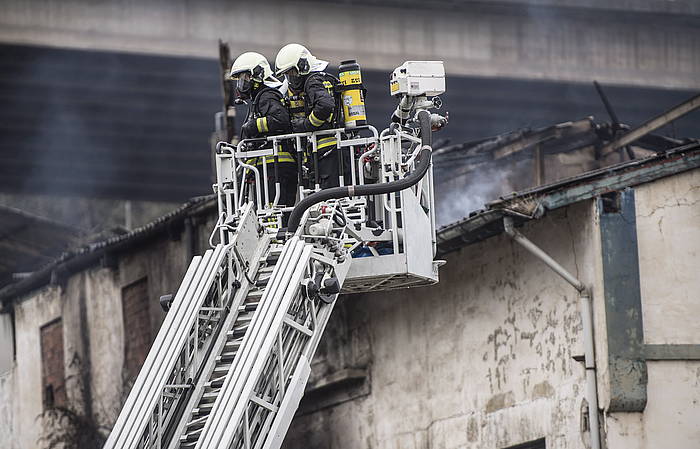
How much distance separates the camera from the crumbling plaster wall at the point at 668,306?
17062mm

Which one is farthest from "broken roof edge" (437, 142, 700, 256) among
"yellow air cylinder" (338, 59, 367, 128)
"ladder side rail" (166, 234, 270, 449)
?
"ladder side rail" (166, 234, 270, 449)

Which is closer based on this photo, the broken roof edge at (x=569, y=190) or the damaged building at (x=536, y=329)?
the damaged building at (x=536, y=329)

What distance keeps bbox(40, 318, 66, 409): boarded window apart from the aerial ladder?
48.3 ft

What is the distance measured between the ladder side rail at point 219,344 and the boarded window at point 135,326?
1293 centimetres

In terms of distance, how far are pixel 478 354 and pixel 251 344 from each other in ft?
24.3

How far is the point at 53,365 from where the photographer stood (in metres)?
29.5

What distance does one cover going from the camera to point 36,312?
30359mm

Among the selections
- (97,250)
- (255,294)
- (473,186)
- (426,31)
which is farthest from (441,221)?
(426,31)

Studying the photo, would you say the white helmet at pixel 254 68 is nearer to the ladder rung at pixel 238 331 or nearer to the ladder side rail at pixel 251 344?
the ladder side rail at pixel 251 344

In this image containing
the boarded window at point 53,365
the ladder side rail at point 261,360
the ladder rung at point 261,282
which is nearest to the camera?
the ladder side rail at point 261,360

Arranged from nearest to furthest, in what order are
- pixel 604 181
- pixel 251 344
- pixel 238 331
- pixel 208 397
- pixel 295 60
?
pixel 251 344 → pixel 208 397 → pixel 238 331 → pixel 295 60 → pixel 604 181

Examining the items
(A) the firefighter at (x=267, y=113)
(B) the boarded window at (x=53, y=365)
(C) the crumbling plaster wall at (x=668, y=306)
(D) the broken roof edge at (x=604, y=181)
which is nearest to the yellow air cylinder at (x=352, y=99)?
(A) the firefighter at (x=267, y=113)

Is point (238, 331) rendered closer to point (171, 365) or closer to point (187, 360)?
point (187, 360)

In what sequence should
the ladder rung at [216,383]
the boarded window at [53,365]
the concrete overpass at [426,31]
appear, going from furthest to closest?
the concrete overpass at [426,31]
the boarded window at [53,365]
the ladder rung at [216,383]
